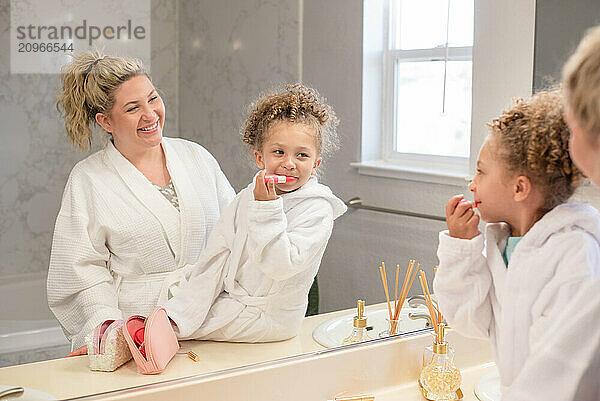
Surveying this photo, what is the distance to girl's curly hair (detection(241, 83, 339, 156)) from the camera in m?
1.17

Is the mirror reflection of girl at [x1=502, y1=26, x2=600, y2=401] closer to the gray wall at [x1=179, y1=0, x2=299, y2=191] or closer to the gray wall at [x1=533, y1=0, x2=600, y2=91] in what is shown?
the gray wall at [x1=179, y1=0, x2=299, y2=191]

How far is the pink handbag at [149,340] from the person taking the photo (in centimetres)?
111

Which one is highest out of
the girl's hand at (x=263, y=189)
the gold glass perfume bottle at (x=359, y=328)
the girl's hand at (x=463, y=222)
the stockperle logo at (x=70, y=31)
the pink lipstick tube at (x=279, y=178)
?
the stockperle logo at (x=70, y=31)

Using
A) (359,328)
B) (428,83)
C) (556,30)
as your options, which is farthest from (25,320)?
(556,30)

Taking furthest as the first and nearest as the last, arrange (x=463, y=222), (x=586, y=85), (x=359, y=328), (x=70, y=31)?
(x=359, y=328) < (x=70, y=31) < (x=463, y=222) < (x=586, y=85)

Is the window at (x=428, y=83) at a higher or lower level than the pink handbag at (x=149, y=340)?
higher

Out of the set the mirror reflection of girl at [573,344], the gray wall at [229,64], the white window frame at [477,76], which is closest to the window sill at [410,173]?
the white window frame at [477,76]

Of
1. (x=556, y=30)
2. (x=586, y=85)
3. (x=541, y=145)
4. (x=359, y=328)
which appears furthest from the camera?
(x=556, y=30)

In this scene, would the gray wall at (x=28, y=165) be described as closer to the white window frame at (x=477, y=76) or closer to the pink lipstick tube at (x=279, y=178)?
the pink lipstick tube at (x=279, y=178)

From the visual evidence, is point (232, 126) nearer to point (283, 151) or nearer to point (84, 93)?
point (283, 151)

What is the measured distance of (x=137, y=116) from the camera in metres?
1.09

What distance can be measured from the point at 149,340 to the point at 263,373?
0.66 feet

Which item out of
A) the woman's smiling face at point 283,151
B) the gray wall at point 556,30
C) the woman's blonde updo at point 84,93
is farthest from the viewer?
the gray wall at point 556,30

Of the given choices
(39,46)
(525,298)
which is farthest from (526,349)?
(39,46)
